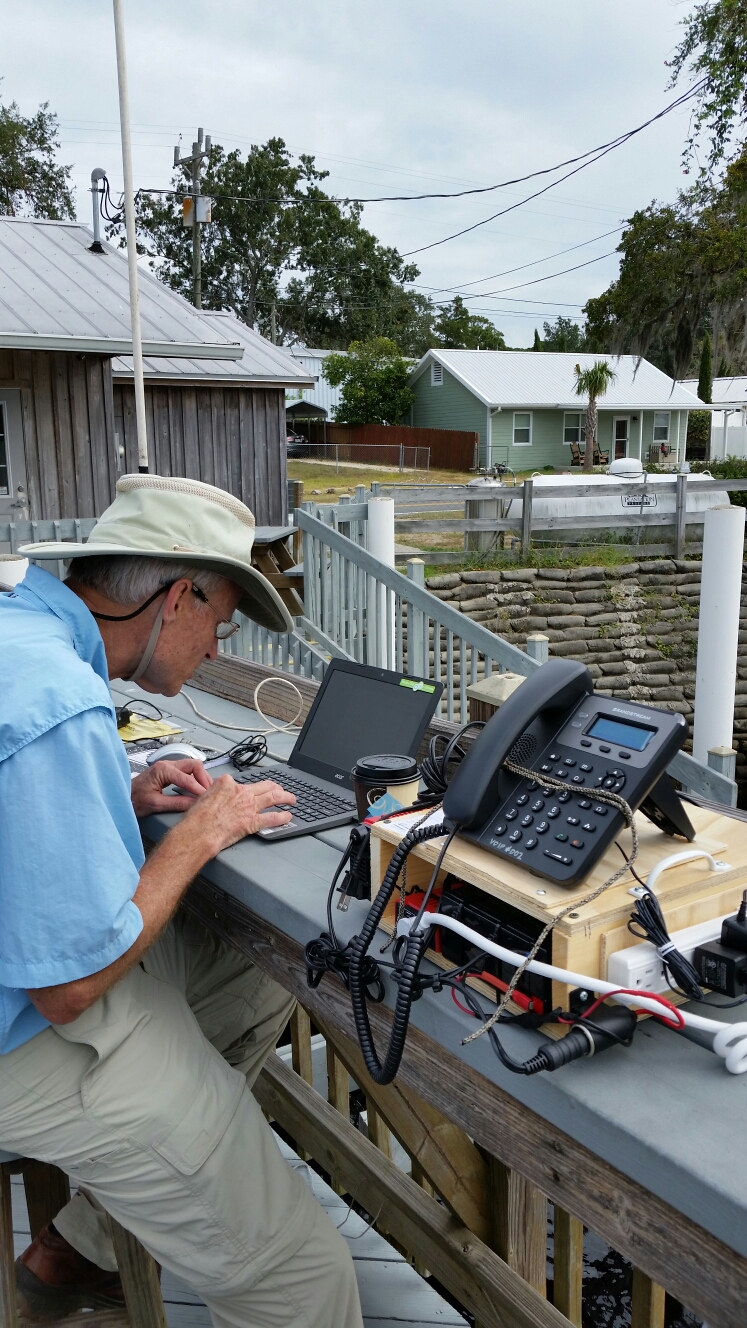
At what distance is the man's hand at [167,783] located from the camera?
210 centimetres

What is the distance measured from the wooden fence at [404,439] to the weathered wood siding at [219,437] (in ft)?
70.5

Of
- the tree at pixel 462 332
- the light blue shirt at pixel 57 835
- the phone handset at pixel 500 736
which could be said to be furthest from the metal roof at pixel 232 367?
the tree at pixel 462 332

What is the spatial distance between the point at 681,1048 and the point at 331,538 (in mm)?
5706

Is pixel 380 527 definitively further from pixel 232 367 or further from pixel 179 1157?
pixel 232 367

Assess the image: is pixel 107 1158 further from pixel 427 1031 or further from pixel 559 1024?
pixel 559 1024

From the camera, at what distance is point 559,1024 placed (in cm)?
114

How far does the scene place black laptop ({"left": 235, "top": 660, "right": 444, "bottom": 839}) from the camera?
2072mm

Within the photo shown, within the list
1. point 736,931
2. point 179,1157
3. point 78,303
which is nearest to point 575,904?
point 736,931

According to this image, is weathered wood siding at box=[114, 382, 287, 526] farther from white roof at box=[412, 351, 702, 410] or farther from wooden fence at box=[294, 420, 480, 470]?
wooden fence at box=[294, 420, 480, 470]

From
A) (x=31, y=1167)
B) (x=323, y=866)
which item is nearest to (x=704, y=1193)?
(x=323, y=866)

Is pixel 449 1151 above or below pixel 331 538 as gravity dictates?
below

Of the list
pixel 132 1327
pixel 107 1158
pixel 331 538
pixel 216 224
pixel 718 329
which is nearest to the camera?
pixel 107 1158

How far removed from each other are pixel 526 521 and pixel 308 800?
493 inches

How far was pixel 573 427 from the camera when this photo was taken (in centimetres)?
3550
